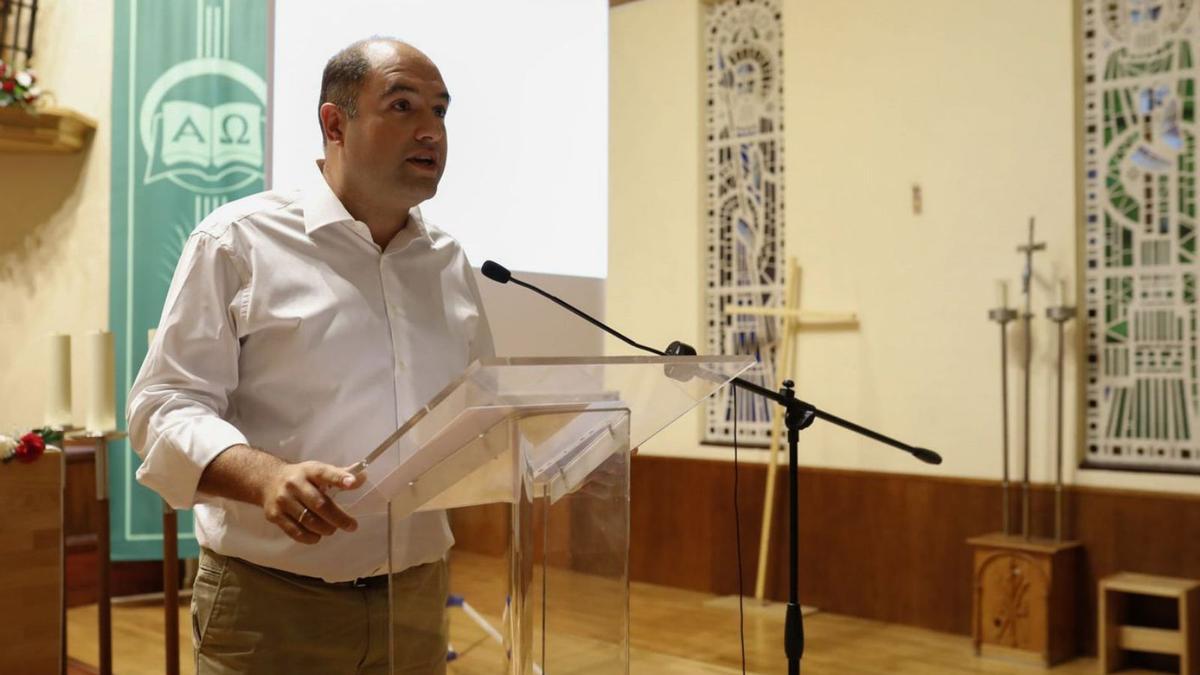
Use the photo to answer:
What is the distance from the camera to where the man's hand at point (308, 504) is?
47.2 inches

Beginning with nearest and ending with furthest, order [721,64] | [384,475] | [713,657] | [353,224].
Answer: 1. [384,475]
2. [353,224]
3. [713,657]
4. [721,64]

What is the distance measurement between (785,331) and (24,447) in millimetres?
3319

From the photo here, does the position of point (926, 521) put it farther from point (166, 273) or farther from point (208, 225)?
point (208, 225)

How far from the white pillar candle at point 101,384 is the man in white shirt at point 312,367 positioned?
1.72 m

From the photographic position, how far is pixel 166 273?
4.51 metres

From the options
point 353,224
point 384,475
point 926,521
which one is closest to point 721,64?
point 926,521

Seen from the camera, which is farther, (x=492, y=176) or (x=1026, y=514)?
(x=1026, y=514)

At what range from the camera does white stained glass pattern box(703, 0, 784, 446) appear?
5566mm

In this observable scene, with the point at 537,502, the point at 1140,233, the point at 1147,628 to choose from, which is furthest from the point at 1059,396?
the point at 537,502

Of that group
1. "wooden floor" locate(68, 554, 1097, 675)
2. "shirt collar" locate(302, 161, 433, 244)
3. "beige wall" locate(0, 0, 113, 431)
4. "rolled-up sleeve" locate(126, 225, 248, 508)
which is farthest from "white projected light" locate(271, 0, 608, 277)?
"beige wall" locate(0, 0, 113, 431)

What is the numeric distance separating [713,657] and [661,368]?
10.9 feet

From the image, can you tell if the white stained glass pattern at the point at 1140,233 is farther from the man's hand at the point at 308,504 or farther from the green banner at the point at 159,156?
the man's hand at the point at 308,504

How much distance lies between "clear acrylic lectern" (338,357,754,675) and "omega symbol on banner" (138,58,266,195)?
11.5 ft

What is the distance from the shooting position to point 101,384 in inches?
125
